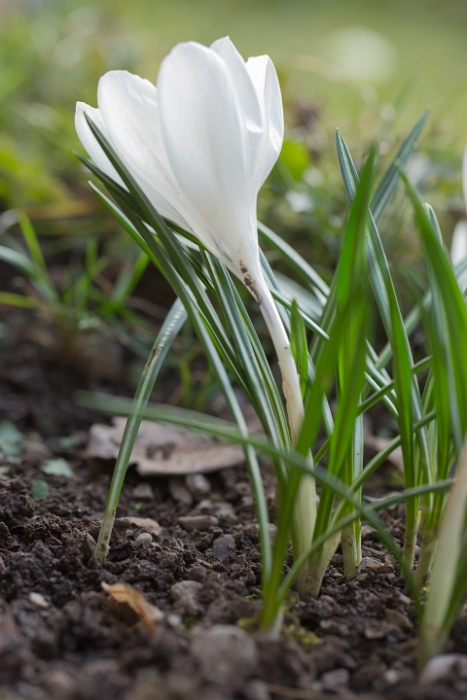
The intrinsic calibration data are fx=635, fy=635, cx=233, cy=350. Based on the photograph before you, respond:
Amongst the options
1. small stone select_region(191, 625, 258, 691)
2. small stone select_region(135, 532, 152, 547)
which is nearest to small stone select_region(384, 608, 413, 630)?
small stone select_region(191, 625, 258, 691)

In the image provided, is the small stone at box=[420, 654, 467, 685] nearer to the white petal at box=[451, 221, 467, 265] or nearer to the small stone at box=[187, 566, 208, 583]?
the small stone at box=[187, 566, 208, 583]

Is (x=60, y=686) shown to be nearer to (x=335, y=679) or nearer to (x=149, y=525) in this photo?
(x=335, y=679)

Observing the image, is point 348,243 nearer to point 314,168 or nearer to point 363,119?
point 314,168

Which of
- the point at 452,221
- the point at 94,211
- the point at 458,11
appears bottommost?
the point at 94,211

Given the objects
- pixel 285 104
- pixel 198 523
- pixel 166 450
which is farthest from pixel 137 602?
pixel 285 104

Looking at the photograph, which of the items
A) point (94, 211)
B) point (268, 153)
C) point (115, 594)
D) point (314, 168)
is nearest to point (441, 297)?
point (268, 153)

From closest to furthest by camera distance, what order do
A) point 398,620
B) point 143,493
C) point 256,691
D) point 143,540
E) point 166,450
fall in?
point 256,691 → point 398,620 → point 143,540 → point 143,493 → point 166,450
